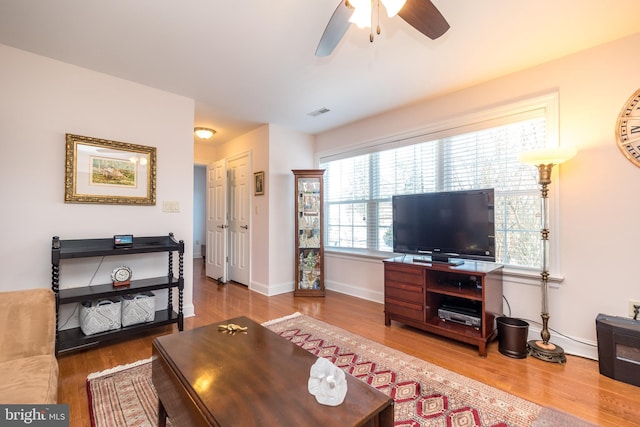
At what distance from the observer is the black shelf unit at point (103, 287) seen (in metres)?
2.21

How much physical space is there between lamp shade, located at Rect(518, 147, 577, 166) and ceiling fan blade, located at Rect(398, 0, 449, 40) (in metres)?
1.29

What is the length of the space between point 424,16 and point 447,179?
1.95 meters

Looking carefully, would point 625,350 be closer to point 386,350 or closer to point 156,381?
point 386,350

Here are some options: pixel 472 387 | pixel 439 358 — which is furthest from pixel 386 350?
pixel 472 387

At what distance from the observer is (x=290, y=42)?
2174 millimetres

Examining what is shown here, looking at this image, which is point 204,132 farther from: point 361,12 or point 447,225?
point 447,225

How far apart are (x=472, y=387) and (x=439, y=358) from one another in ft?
1.36

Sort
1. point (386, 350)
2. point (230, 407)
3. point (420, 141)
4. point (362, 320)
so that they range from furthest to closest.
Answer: point (420, 141)
point (362, 320)
point (386, 350)
point (230, 407)

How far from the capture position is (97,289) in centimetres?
246

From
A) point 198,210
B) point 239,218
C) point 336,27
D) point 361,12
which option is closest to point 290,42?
point 336,27

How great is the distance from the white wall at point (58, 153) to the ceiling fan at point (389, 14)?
2234 millimetres

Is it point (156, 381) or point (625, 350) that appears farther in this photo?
point (625, 350)

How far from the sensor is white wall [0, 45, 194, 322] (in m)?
2.27

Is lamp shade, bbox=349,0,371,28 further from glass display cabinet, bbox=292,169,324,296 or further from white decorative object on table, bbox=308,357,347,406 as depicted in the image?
glass display cabinet, bbox=292,169,324,296
